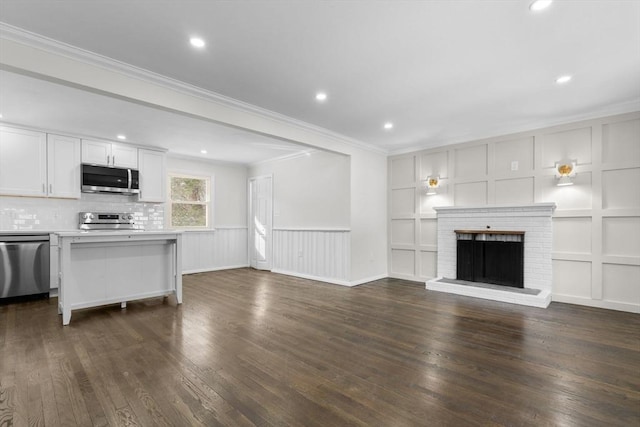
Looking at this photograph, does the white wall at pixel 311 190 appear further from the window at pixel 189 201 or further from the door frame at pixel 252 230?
the window at pixel 189 201

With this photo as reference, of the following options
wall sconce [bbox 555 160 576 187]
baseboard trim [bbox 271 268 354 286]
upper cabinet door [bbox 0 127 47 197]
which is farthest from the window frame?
wall sconce [bbox 555 160 576 187]

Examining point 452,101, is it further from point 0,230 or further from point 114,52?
point 0,230

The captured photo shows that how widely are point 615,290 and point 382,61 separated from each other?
4155 mm

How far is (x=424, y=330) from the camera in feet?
10.3

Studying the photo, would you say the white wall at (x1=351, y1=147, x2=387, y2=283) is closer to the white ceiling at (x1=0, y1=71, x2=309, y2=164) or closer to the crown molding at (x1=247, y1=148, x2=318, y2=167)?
the crown molding at (x1=247, y1=148, x2=318, y2=167)

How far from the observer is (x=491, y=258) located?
188 inches

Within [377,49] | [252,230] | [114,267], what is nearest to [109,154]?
[114,267]

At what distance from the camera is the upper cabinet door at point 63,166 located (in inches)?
191

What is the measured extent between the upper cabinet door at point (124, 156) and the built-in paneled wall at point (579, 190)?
18.5ft

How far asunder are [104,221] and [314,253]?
381 centimetres

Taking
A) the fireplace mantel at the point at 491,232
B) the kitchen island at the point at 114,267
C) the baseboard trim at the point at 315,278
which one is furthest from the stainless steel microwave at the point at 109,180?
the fireplace mantel at the point at 491,232

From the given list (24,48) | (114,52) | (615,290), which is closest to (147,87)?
(114,52)

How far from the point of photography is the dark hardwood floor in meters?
1.79

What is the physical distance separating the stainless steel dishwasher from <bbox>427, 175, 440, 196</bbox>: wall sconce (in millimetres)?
6276
